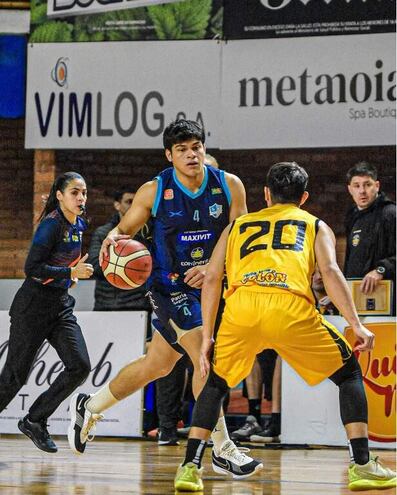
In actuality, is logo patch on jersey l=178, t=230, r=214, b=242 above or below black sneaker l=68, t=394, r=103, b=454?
above

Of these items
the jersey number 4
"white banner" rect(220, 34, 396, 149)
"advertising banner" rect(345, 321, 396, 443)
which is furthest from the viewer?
"white banner" rect(220, 34, 396, 149)

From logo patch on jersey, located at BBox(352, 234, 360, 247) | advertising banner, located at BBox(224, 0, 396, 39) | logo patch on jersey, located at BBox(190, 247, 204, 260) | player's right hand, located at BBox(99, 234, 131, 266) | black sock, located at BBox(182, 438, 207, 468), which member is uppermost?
advertising banner, located at BBox(224, 0, 396, 39)

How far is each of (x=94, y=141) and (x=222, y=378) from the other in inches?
266

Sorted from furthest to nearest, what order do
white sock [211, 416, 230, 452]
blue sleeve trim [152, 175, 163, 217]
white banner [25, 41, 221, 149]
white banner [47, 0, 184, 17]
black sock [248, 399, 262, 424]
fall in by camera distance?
1. white banner [47, 0, 184, 17]
2. white banner [25, 41, 221, 149]
3. black sock [248, 399, 262, 424]
4. blue sleeve trim [152, 175, 163, 217]
5. white sock [211, 416, 230, 452]

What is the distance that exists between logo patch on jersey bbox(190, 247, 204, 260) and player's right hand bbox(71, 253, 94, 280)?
120cm

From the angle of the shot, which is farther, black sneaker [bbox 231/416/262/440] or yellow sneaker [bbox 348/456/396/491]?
black sneaker [bbox 231/416/262/440]

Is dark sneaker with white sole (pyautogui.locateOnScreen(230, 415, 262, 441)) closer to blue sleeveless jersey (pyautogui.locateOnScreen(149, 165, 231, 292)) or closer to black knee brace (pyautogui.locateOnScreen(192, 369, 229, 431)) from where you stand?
blue sleeveless jersey (pyautogui.locateOnScreen(149, 165, 231, 292))

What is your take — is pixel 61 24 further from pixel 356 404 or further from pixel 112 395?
pixel 356 404

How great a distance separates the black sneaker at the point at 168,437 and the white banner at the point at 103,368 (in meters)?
0.61

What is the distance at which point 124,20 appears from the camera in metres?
11.7

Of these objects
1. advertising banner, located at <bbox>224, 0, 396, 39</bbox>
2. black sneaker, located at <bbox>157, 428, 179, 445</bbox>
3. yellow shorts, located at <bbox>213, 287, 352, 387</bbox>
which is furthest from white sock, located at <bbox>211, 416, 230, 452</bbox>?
advertising banner, located at <bbox>224, 0, 396, 39</bbox>

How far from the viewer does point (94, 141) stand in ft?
38.3

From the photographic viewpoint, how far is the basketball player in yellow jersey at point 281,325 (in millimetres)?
5219

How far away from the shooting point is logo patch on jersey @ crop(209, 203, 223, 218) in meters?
6.47
